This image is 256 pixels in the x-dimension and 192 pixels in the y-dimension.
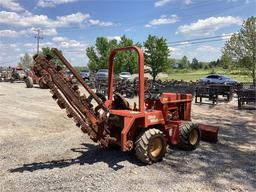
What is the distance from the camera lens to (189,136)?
8.09 metres

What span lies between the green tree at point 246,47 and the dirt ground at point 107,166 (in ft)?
82.9

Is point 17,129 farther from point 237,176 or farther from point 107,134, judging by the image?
point 237,176

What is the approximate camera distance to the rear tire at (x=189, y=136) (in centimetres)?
802

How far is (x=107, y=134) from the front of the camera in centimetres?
708

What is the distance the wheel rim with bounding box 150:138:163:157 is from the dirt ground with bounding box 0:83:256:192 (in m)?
0.24

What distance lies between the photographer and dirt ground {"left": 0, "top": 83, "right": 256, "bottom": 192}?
5953 millimetres

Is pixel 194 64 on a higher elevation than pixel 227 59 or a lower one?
higher

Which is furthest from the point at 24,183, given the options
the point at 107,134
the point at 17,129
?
the point at 17,129

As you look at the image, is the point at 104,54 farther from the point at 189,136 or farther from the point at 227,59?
the point at 189,136

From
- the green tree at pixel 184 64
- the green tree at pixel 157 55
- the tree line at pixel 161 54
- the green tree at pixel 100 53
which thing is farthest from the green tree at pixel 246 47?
the green tree at pixel 184 64

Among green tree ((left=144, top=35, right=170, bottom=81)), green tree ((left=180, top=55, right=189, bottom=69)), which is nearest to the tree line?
green tree ((left=144, top=35, right=170, bottom=81))

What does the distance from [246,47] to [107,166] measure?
30957mm

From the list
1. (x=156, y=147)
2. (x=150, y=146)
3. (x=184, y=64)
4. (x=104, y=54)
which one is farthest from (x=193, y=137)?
(x=184, y=64)

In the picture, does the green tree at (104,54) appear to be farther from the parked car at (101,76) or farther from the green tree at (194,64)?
the green tree at (194,64)
